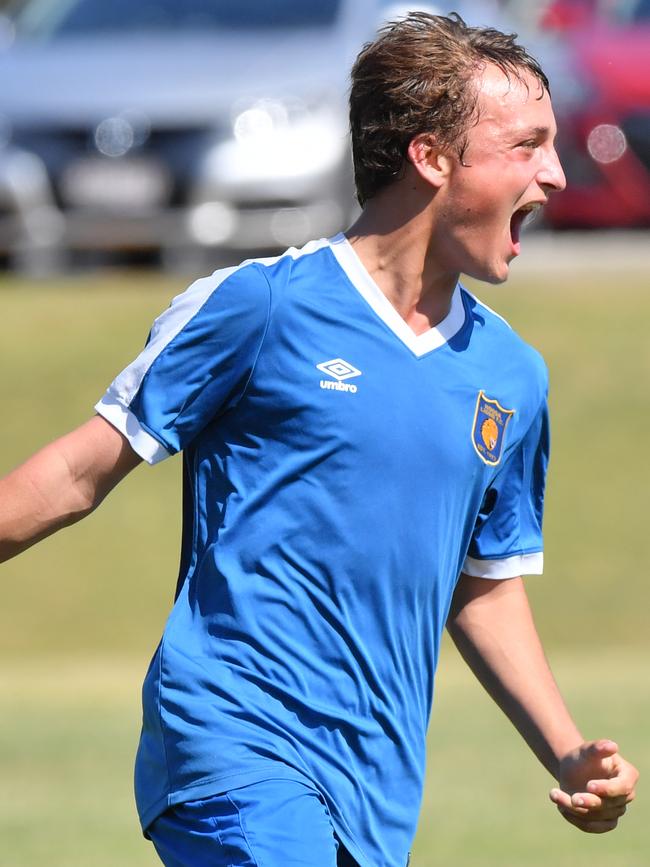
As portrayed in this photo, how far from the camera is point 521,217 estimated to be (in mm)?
3445

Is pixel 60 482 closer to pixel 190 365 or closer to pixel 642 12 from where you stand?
pixel 190 365

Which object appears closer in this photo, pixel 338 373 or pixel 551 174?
pixel 338 373

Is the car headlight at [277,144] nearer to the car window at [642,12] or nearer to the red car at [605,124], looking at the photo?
the red car at [605,124]

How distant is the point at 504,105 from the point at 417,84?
0.16 m

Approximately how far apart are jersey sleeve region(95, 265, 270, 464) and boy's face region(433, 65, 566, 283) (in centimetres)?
40

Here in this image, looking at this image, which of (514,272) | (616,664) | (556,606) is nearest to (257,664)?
(616,664)

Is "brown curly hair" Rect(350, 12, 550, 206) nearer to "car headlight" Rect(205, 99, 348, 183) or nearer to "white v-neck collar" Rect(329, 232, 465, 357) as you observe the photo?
"white v-neck collar" Rect(329, 232, 465, 357)

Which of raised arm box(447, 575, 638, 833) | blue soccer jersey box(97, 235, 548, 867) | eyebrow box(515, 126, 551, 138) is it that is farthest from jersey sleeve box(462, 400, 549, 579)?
eyebrow box(515, 126, 551, 138)

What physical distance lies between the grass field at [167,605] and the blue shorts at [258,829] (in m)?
2.84

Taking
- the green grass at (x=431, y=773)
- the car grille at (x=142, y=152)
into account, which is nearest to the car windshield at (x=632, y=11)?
the car grille at (x=142, y=152)

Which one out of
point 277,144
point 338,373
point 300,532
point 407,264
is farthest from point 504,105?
point 277,144

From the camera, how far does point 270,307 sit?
3.24 m

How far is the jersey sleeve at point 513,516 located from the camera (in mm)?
3623

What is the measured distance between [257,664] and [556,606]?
727 centimetres
